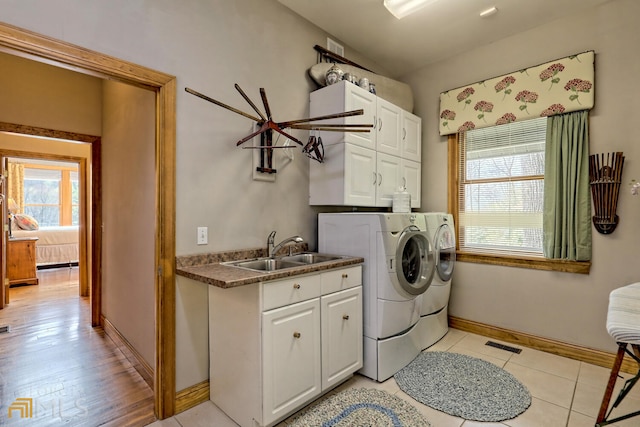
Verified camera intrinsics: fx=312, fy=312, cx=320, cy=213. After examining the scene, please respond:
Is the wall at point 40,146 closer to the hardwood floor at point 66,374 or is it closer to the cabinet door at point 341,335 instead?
the hardwood floor at point 66,374

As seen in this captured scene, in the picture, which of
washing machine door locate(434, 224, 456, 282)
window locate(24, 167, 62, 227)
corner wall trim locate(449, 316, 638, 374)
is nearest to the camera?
corner wall trim locate(449, 316, 638, 374)

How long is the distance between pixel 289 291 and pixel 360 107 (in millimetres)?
1638

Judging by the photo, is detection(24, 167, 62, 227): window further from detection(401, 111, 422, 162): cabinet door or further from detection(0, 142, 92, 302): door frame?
detection(401, 111, 422, 162): cabinet door

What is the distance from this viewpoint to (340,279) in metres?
2.13

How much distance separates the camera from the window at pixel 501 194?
9.36ft

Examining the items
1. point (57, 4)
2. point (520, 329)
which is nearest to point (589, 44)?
point (520, 329)

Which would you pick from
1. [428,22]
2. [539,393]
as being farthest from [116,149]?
[539,393]

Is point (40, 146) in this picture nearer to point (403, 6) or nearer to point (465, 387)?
point (403, 6)

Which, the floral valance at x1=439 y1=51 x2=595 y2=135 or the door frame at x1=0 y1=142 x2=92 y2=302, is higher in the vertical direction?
the floral valance at x1=439 y1=51 x2=595 y2=135

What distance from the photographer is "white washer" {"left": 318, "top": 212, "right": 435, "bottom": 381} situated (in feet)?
7.40

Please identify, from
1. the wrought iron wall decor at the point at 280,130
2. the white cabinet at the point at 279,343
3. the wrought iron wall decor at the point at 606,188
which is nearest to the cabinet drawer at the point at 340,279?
the white cabinet at the point at 279,343

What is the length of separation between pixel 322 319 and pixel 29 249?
18.9ft

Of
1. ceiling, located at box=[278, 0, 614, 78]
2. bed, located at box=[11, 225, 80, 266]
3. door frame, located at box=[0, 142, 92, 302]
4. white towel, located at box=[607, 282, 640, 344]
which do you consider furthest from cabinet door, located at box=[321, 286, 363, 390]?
bed, located at box=[11, 225, 80, 266]

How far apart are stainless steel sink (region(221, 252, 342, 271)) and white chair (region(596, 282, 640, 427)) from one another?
1.56 metres
